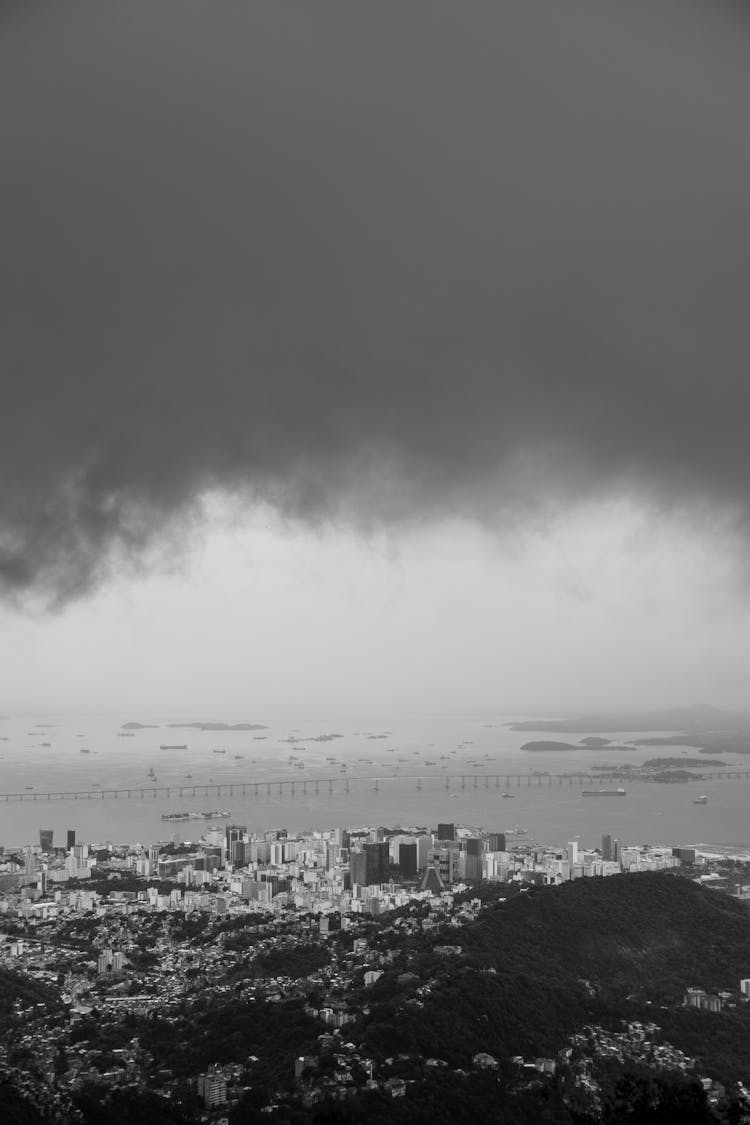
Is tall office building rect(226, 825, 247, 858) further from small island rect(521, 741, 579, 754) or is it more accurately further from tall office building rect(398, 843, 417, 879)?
small island rect(521, 741, 579, 754)

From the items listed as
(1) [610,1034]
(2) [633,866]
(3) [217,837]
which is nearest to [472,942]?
(1) [610,1034]

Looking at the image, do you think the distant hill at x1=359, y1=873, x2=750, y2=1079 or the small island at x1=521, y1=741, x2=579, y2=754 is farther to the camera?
the small island at x1=521, y1=741, x2=579, y2=754

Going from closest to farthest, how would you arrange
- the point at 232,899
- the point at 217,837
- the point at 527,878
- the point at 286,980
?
1. the point at 286,980
2. the point at 232,899
3. the point at 527,878
4. the point at 217,837

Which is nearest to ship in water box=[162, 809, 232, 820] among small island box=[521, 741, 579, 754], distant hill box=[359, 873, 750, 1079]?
small island box=[521, 741, 579, 754]

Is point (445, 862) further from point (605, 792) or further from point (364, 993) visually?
point (605, 792)

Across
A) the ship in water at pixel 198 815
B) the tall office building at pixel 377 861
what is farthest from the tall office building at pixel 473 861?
the ship in water at pixel 198 815

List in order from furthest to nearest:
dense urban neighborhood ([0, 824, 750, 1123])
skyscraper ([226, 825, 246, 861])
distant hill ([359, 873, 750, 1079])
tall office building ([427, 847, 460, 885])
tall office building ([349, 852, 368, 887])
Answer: skyscraper ([226, 825, 246, 861]) → tall office building ([427, 847, 460, 885]) → tall office building ([349, 852, 368, 887]) → distant hill ([359, 873, 750, 1079]) → dense urban neighborhood ([0, 824, 750, 1123])

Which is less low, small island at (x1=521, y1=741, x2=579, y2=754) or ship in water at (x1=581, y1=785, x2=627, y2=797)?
small island at (x1=521, y1=741, x2=579, y2=754)

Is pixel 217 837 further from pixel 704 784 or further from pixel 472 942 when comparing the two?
pixel 704 784
